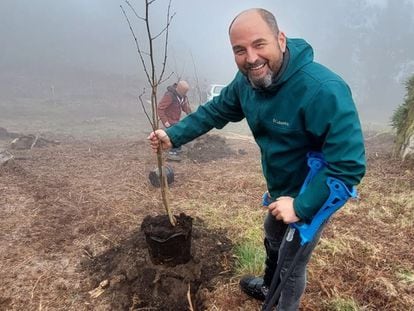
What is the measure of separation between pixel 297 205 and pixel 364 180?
4.72m

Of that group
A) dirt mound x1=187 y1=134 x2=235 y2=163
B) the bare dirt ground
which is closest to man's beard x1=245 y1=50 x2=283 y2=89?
the bare dirt ground

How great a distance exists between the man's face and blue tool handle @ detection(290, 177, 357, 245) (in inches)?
26.2

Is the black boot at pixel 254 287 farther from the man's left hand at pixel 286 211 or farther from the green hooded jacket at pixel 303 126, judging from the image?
the man's left hand at pixel 286 211

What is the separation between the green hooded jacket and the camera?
1.88 metres

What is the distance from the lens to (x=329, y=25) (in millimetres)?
50750

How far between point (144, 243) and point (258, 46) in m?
2.48

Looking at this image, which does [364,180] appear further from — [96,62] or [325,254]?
[96,62]

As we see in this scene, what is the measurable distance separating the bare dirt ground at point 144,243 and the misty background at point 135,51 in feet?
40.9

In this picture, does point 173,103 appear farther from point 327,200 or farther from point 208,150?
point 327,200

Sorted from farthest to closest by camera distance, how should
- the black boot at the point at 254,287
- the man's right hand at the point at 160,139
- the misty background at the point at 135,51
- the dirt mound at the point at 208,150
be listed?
the misty background at the point at 135,51, the dirt mound at the point at 208,150, the black boot at the point at 254,287, the man's right hand at the point at 160,139

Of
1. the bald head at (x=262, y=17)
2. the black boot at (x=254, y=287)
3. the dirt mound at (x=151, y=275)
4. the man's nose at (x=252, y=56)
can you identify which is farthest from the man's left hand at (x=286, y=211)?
the dirt mound at (x=151, y=275)

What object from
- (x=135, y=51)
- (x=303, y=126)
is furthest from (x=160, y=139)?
(x=135, y=51)

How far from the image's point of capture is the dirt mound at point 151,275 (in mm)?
3158

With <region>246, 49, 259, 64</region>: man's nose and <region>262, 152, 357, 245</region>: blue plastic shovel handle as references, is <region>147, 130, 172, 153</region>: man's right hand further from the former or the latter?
<region>262, 152, 357, 245</region>: blue plastic shovel handle
